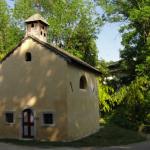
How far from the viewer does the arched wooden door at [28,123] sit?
1049 inches

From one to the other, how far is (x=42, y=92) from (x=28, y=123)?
254cm

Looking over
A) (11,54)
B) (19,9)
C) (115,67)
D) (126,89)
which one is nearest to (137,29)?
(126,89)

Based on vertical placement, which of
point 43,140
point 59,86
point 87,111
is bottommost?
point 43,140

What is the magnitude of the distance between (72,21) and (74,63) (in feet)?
64.9

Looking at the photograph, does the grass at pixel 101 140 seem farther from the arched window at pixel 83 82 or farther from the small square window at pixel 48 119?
the arched window at pixel 83 82

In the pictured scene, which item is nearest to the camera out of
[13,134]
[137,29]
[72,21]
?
[13,134]

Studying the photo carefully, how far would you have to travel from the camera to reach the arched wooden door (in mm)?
26656

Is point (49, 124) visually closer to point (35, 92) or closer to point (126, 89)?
point (35, 92)

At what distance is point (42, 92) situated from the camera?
86.4 feet

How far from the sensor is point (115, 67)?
168 feet

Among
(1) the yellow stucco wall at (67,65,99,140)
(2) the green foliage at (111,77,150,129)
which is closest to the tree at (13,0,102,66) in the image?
(2) the green foliage at (111,77,150,129)

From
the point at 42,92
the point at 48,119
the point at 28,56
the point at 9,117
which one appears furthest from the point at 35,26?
the point at 48,119

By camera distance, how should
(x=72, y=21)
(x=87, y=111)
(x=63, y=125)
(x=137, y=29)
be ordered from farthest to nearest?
(x=72, y=21) < (x=137, y=29) < (x=87, y=111) < (x=63, y=125)

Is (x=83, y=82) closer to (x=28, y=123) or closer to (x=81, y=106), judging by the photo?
(x=81, y=106)
